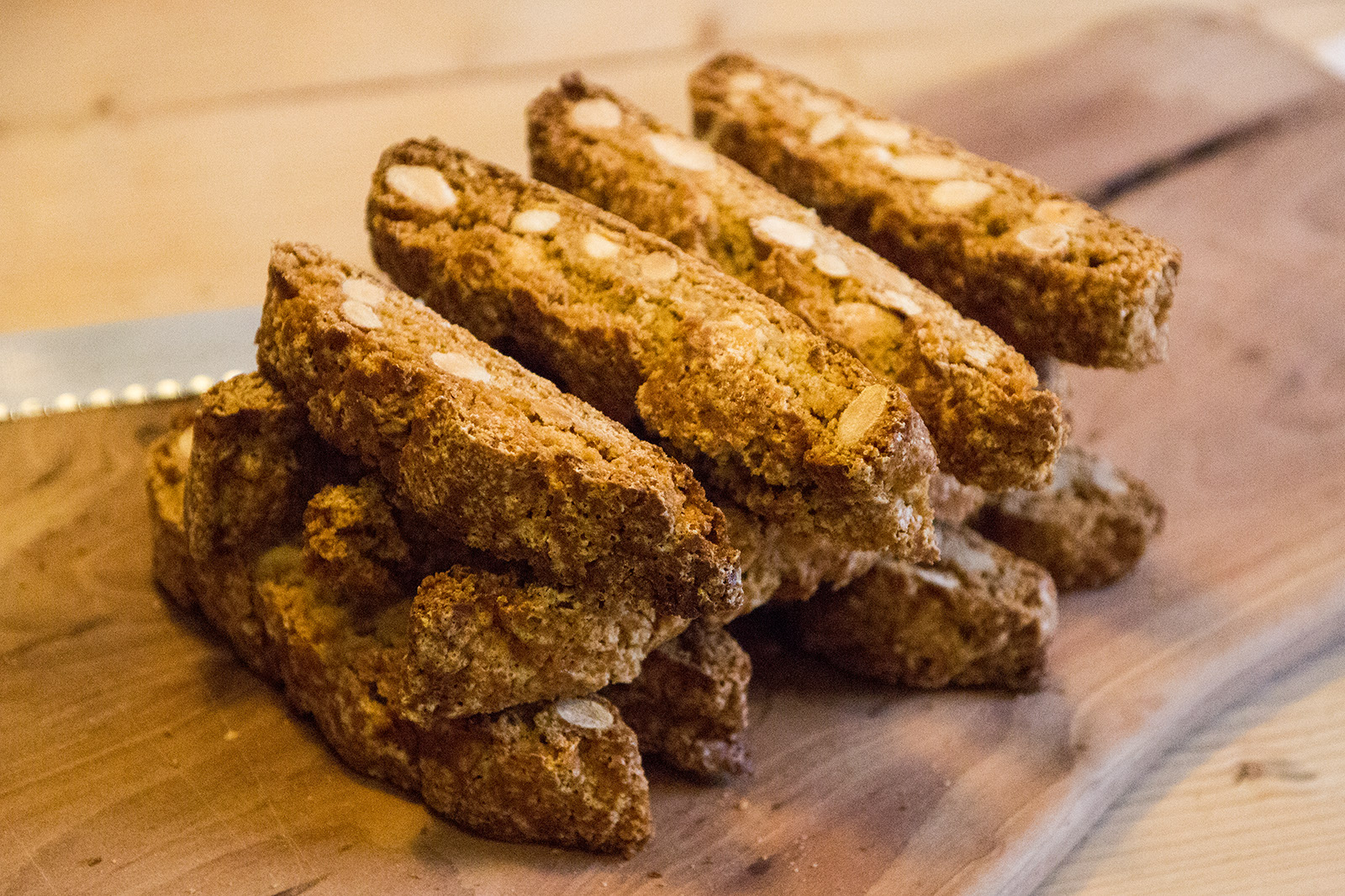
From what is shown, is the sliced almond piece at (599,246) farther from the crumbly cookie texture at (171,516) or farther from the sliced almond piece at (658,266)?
the crumbly cookie texture at (171,516)

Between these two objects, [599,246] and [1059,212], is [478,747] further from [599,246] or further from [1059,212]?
[1059,212]

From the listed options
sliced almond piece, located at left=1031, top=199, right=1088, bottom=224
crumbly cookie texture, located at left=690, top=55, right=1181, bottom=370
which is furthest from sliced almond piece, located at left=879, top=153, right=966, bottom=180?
sliced almond piece, located at left=1031, top=199, right=1088, bottom=224

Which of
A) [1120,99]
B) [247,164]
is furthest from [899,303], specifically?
Result: [247,164]

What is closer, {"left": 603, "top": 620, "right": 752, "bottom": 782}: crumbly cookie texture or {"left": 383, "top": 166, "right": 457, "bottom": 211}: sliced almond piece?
{"left": 603, "top": 620, "right": 752, "bottom": 782}: crumbly cookie texture

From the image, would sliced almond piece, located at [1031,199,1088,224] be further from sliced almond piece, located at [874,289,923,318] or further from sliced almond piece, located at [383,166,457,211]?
sliced almond piece, located at [383,166,457,211]

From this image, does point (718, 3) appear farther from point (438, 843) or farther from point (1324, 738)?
point (438, 843)

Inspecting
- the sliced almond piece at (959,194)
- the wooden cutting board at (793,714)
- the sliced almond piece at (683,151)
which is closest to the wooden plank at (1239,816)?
the wooden cutting board at (793,714)
